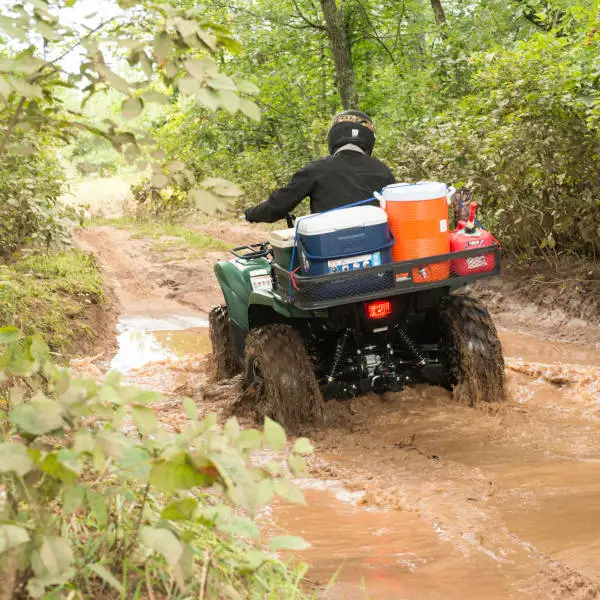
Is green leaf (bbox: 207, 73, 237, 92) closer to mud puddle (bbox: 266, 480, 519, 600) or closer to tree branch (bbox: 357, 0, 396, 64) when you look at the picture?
mud puddle (bbox: 266, 480, 519, 600)

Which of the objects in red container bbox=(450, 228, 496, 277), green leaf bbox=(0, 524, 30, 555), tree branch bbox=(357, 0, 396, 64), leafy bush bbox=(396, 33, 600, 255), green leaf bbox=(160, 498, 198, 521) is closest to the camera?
green leaf bbox=(0, 524, 30, 555)

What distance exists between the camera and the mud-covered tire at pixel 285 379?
4.93 m

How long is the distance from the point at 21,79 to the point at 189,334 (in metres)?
7.04

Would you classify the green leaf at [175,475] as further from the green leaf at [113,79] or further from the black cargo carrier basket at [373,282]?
the black cargo carrier basket at [373,282]

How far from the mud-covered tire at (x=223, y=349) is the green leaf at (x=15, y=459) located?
4756 mm

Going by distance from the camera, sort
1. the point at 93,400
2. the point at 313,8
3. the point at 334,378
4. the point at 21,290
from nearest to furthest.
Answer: the point at 93,400, the point at 334,378, the point at 21,290, the point at 313,8

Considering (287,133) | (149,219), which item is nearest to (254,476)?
(287,133)

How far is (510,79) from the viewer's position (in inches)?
317

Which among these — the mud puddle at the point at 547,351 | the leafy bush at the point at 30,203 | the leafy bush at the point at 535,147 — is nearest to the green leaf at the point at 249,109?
the mud puddle at the point at 547,351

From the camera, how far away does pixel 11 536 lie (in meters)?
1.72

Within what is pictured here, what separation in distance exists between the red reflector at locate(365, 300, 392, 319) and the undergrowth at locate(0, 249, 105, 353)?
2.39 m

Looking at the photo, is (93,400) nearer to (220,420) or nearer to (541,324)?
(220,420)

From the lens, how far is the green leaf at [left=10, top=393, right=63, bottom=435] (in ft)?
6.03

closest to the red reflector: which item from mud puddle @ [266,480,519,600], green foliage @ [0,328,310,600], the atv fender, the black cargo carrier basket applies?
the black cargo carrier basket
